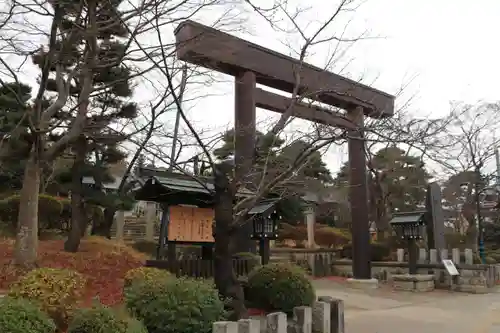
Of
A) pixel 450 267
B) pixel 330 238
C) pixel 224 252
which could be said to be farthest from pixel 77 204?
pixel 330 238

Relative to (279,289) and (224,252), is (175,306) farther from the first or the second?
(279,289)

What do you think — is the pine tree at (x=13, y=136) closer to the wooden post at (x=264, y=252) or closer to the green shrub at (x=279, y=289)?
the green shrub at (x=279, y=289)

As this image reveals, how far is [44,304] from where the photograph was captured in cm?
538

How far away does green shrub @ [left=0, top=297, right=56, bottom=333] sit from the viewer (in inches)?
159

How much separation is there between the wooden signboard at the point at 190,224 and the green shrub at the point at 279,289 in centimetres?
189

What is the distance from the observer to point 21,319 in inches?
166

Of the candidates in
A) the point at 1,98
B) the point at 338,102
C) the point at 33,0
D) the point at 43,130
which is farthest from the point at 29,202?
the point at 338,102

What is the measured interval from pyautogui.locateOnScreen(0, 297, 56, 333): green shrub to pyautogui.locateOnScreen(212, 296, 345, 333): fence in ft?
5.83

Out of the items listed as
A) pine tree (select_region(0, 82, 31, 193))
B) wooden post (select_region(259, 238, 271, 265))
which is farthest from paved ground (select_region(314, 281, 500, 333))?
pine tree (select_region(0, 82, 31, 193))

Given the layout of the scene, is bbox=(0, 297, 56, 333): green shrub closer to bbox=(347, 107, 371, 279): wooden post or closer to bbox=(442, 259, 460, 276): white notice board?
bbox=(347, 107, 371, 279): wooden post

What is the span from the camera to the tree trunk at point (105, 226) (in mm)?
16122

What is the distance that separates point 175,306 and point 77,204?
7.81m

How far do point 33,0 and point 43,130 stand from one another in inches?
97.2

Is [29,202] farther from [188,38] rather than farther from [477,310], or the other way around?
[477,310]
